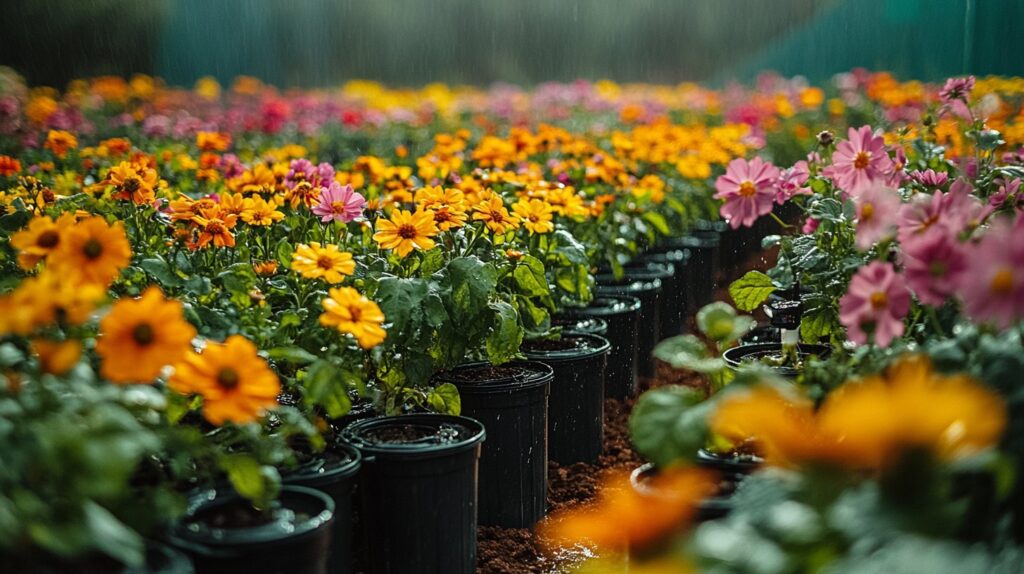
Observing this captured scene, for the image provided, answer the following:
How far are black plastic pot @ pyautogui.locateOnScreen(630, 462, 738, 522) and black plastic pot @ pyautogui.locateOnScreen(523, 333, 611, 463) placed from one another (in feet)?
3.90

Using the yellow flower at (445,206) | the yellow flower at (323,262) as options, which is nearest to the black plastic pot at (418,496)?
the yellow flower at (323,262)

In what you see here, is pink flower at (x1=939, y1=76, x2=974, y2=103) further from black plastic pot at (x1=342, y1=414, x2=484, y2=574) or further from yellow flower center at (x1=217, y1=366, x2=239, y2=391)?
yellow flower center at (x1=217, y1=366, x2=239, y2=391)

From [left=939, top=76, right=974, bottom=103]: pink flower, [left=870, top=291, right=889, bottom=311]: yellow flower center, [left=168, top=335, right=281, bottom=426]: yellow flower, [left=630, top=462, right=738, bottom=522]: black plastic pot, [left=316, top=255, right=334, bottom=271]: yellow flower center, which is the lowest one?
[left=630, top=462, right=738, bottom=522]: black plastic pot

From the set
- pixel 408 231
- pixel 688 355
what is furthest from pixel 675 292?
pixel 688 355

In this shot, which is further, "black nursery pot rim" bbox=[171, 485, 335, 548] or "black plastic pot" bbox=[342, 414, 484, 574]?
"black plastic pot" bbox=[342, 414, 484, 574]

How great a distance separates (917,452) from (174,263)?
1717 mm

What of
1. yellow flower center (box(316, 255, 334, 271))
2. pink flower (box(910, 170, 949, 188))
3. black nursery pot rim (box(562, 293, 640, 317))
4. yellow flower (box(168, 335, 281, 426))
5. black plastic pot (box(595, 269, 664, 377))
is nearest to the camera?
yellow flower (box(168, 335, 281, 426))

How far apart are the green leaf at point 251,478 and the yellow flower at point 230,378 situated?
102mm

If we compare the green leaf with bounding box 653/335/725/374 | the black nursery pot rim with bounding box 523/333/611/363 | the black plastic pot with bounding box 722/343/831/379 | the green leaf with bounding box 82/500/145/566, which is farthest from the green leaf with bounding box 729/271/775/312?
the green leaf with bounding box 82/500/145/566

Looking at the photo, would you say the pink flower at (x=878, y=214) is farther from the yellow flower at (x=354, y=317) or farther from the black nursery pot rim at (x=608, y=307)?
the black nursery pot rim at (x=608, y=307)

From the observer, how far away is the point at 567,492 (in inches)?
116

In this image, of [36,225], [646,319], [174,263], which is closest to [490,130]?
[646,319]

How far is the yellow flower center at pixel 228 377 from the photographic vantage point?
1460 mm

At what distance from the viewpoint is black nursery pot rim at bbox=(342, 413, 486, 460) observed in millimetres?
2008
